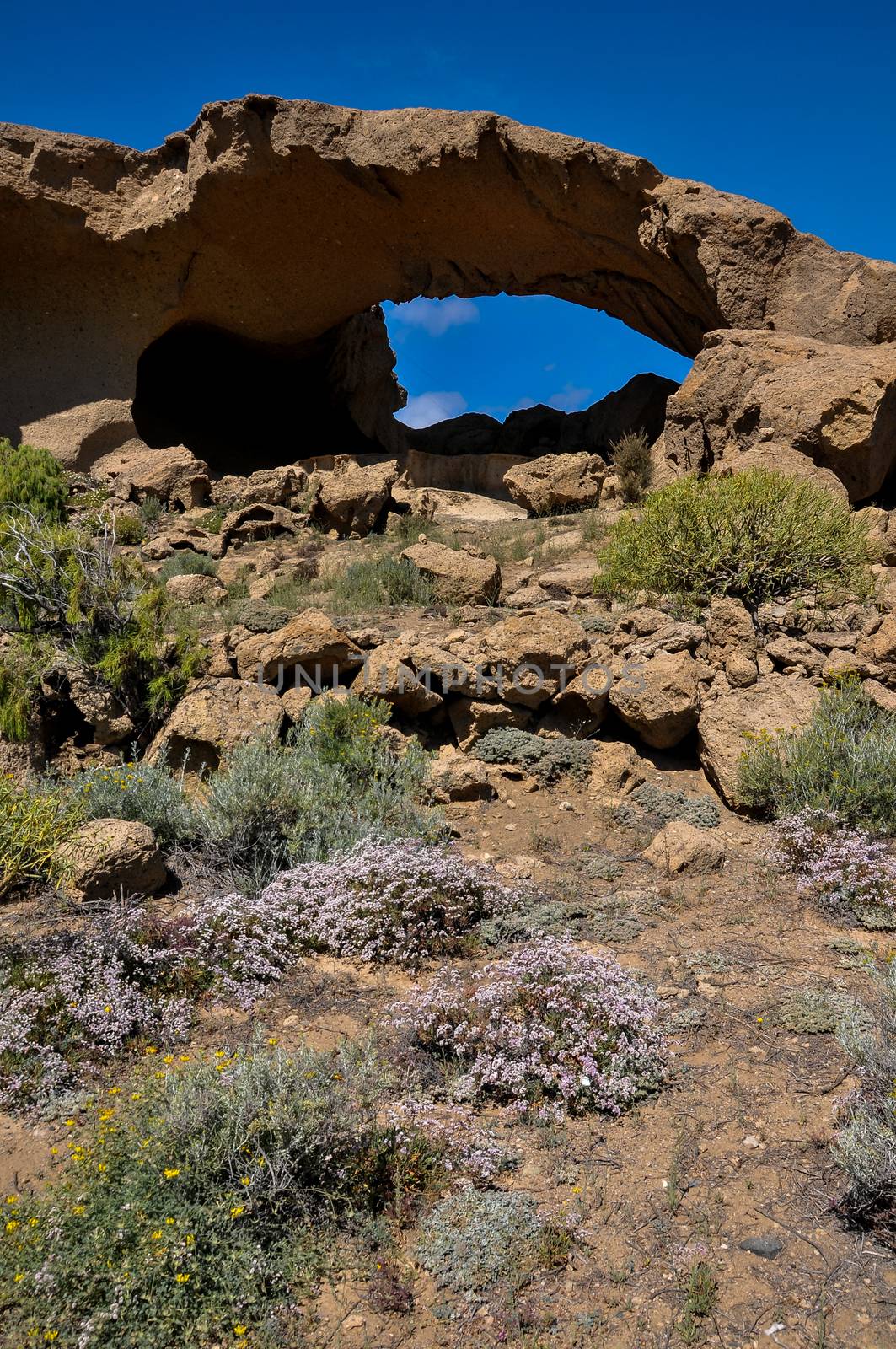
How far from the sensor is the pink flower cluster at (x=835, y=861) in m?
Answer: 4.60

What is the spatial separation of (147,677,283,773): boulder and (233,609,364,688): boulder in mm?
277

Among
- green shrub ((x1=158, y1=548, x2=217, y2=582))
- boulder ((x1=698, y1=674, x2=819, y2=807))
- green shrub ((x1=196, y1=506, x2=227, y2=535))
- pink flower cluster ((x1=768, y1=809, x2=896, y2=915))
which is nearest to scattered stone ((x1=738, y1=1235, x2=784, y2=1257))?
pink flower cluster ((x1=768, y1=809, x2=896, y2=915))

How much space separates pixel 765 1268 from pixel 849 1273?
221 millimetres

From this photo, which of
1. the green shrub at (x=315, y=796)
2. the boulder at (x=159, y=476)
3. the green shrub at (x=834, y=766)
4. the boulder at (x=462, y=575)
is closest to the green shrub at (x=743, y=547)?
the boulder at (x=462, y=575)

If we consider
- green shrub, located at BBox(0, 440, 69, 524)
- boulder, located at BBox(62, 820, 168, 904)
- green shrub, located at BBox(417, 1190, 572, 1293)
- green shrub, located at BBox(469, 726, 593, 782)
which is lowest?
green shrub, located at BBox(417, 1190, 572, 1293)

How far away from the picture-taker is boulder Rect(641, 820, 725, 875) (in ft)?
17.0

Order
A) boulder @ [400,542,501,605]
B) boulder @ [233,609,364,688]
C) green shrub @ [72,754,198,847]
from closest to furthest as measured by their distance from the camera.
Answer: green shrub @ [72,754,198,847]
boulder @ [233,609,364,688]
boulder @ [400,542,501,605]

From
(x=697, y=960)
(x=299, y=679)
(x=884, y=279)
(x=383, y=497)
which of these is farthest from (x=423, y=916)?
(x=884, y=279)

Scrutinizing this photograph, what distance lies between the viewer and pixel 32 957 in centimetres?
397

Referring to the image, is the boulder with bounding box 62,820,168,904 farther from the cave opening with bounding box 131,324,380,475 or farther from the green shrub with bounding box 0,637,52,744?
the cave opening with bounding box 131,324,380,475

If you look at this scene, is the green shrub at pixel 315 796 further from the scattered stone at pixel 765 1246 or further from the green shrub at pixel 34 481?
the green shrub at pixel 34 481

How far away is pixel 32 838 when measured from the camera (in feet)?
15.5

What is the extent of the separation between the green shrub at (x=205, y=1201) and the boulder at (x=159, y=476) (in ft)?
38.0

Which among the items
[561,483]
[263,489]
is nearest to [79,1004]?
[263,489]
